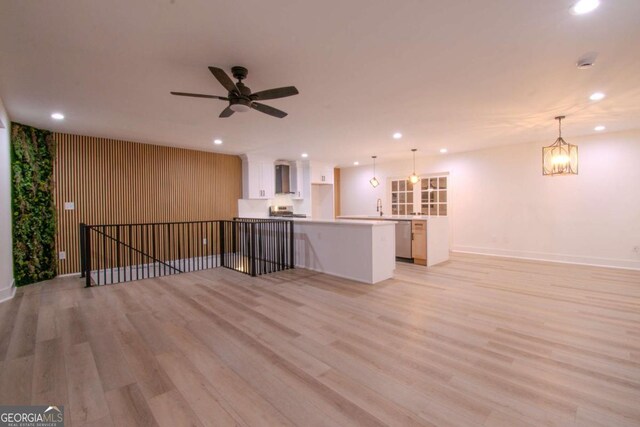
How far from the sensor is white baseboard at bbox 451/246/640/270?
17.7 ft

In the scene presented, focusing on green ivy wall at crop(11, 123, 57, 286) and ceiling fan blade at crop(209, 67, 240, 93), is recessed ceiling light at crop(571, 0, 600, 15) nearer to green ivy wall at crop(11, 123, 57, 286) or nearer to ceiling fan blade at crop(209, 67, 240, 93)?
ceiling fan blade at crop(209, 67, 240, 93)

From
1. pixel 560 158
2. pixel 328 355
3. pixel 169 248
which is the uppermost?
pixel 560 158

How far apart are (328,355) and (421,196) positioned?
680 cm

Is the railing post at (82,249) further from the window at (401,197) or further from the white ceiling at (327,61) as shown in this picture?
the window at (401,197)

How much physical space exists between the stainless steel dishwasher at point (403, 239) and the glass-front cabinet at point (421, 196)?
2.21m

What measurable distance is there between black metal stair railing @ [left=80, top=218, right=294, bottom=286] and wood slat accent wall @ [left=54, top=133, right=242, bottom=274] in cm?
27

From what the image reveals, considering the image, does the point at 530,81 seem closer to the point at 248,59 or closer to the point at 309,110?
the point at 309,110

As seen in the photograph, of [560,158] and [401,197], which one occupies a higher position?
[560,158]

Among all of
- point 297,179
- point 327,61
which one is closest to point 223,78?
point 327,61

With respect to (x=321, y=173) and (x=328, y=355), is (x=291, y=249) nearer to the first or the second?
(x=328, y=355)

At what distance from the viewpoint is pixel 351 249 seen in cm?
471

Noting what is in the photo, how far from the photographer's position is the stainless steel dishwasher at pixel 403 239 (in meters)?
6.12

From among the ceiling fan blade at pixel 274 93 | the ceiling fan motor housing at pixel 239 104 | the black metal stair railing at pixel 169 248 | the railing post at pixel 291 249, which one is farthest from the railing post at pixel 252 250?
the ceiling fan blade at pixel 274 93

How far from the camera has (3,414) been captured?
5.66 feet
